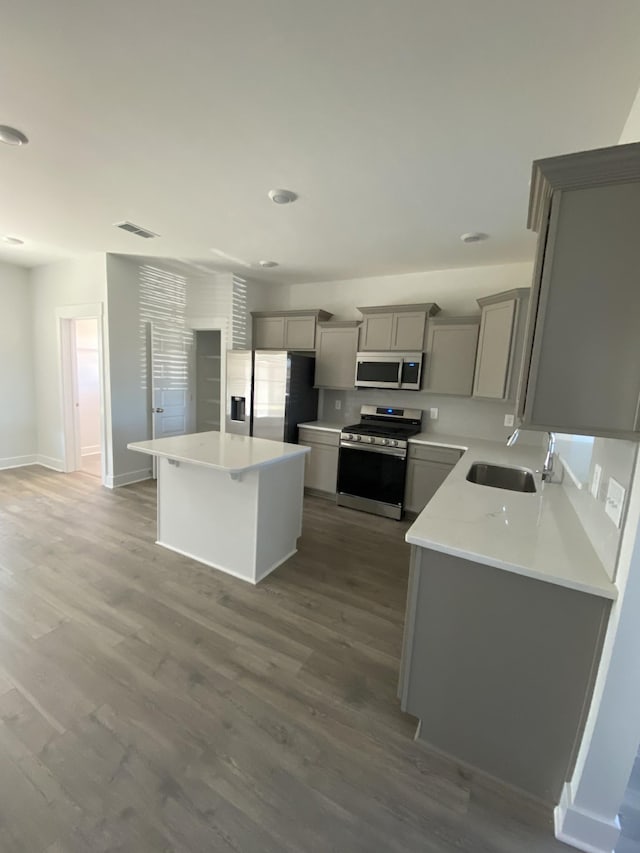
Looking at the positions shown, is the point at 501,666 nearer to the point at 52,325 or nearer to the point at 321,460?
the point at 321,460

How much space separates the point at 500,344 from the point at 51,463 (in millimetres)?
6026

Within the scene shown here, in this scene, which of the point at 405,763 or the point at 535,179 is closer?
the point at 535,179

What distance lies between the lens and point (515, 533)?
1.53 meters

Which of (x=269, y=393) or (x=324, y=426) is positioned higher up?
(x=269, y=393)

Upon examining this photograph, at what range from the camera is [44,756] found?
1.38m

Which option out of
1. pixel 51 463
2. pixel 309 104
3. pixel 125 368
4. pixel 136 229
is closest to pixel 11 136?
pixel 136 229

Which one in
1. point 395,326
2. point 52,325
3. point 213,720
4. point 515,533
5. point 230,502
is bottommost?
point 213,720

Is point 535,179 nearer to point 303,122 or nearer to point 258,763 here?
point 303,122

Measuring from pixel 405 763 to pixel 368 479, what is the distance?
8.80 feet

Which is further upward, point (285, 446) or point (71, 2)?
point (71, 2)

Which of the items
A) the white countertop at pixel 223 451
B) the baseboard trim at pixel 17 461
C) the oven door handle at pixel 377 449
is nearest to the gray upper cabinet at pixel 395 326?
the oven door handle at pixel 377 449

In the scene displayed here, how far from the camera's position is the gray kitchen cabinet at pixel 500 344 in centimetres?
330

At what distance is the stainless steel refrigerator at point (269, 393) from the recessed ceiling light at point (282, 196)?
178cm

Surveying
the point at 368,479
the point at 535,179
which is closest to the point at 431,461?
the point at 368,479
